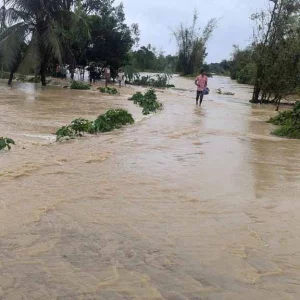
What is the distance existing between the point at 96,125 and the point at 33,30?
1636cm

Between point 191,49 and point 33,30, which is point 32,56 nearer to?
point 33,30

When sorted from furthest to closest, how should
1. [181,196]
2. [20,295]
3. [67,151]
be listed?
[67,151]
[181,196]
[20,295]

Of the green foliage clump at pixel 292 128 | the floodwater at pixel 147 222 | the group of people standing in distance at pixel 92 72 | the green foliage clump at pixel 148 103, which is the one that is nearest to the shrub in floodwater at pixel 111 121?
the floodwater at pixel 147 222

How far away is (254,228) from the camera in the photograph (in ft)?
13.5

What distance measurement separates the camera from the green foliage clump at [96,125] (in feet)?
29.0

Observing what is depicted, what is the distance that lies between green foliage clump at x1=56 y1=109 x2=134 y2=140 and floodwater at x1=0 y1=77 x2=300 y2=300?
0.73 metres

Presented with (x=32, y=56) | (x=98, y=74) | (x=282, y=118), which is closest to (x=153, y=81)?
(x=98, y=74)

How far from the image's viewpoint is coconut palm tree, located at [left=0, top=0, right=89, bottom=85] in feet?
75.6

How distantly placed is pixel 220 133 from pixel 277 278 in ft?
24.8

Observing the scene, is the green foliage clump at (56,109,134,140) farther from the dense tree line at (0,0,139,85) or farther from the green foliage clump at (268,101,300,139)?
the dense tree line at (0,0,139,85)

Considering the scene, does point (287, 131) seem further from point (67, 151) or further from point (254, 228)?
point (254, 228)

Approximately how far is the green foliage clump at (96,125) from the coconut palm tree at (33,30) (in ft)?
43.2

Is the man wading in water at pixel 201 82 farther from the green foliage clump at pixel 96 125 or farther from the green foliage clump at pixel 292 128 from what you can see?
the green foliage clump at pixel 96 125

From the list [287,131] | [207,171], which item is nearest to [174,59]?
[287,131]
